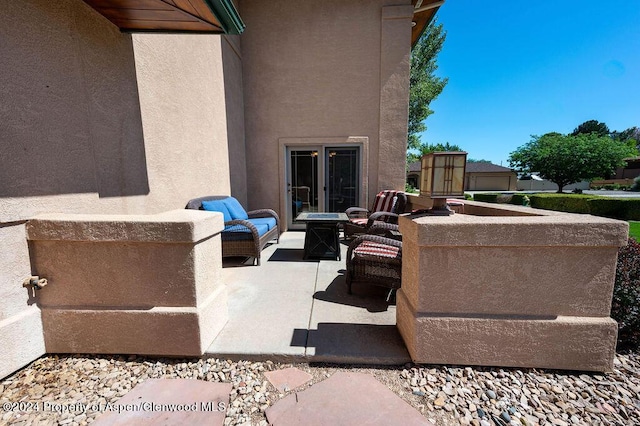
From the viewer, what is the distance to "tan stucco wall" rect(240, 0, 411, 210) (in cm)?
580

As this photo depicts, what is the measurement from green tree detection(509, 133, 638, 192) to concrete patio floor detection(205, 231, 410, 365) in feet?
92.6

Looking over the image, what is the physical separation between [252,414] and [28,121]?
2.63 metres

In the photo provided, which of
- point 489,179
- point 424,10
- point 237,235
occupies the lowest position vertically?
point 237,235

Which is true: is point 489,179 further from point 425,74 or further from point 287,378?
point 287,378

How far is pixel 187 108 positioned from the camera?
3900 millimetres

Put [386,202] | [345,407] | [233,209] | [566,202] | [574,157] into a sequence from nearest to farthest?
[345,407] → [233,209] → [386,202] → [566,202] → [574,157]

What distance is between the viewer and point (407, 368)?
1.87 metres

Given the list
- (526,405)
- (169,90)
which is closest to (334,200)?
(169,90)

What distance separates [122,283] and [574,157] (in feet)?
101

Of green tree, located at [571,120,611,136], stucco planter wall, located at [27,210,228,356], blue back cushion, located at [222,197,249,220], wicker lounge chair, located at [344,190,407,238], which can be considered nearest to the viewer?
stucco planter wall, located at [27,210,228,356]

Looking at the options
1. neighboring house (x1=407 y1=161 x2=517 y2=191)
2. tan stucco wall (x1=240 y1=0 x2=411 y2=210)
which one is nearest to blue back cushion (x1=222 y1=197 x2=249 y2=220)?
tan stucco wall (x1=240 y1=0 x2=411 y2=210)

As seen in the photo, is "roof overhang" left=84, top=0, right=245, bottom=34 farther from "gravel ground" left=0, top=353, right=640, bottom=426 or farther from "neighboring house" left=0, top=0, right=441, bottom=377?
"gravel ground" left=0, top=353, right=640, bottom=426

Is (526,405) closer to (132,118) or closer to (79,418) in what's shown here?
(79,418)

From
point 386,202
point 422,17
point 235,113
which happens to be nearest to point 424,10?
point 422,17
